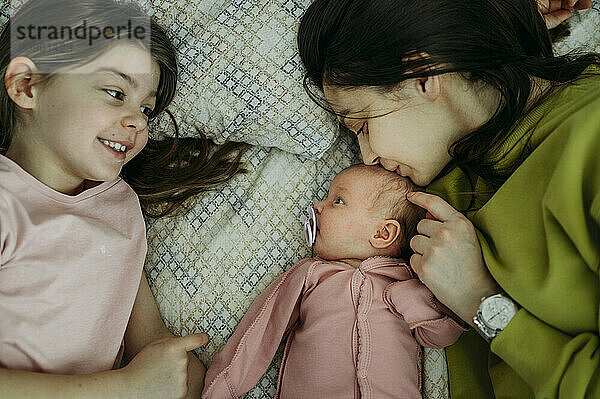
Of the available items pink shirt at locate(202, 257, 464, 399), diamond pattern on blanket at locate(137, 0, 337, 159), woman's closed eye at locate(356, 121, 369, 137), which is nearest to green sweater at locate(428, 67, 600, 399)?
pink shirt at locate(202, 257, 464, 399)

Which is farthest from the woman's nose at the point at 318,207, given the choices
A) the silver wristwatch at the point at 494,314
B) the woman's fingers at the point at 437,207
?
the silver wristwatch at the point at 494,314

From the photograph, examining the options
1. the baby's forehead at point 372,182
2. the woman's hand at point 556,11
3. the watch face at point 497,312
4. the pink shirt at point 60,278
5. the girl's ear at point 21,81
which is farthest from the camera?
the woman's hand at point 556,11

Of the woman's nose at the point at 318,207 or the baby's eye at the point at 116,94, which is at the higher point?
the baby's eye at the point at 116,94

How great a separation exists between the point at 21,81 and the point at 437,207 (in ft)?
3.45

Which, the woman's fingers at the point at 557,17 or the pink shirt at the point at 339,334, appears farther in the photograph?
the woman's fingers at the point at 557,17

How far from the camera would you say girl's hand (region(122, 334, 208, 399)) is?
140 centimetres

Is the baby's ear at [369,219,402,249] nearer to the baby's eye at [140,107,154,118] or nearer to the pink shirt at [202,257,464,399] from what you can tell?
the pink shirt at [202,257,464,399]

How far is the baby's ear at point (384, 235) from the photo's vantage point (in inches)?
60.3

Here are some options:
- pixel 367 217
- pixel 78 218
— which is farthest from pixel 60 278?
pixel 367 217

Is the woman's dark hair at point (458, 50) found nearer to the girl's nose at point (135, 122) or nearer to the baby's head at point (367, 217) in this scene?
the baby's head at point (367, 217)

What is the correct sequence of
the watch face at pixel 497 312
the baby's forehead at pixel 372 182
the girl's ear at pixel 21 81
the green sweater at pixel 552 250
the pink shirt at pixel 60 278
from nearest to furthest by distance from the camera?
the green sweater at pixel 552 250 → the watch face at pixel 497 312 → the pink shirt at pixel 60 278 → the girl's ear at pixel 21 81 → the baby's forehead at pixel 372 182

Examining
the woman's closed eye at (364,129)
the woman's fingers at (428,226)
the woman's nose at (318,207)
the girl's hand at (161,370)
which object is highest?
the woman's closed eye at (364,129)

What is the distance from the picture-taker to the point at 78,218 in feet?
4.74

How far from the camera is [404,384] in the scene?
142cm
